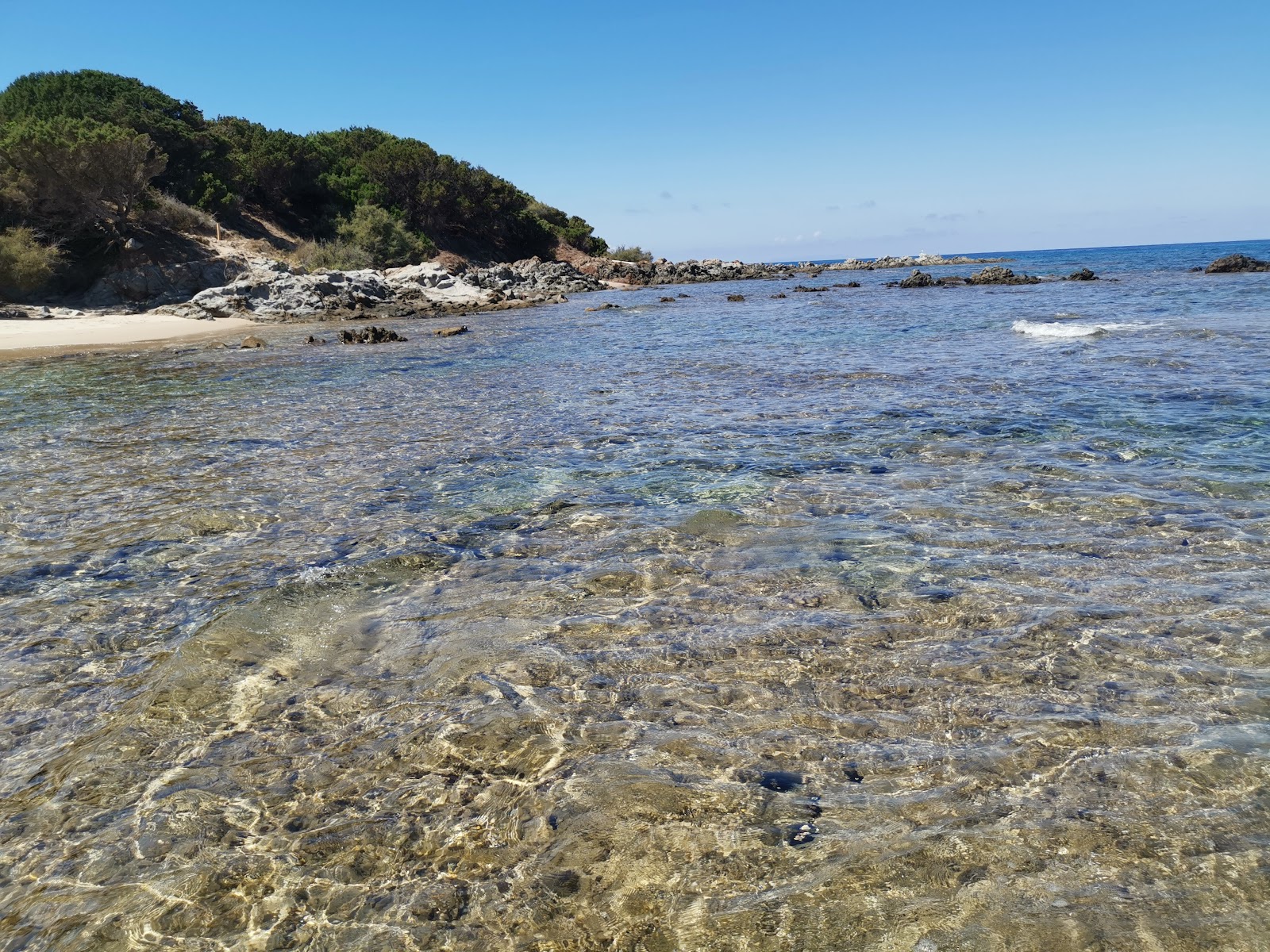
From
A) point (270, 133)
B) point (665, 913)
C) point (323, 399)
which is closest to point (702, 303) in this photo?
point (323, 399)

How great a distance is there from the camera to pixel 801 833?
3223 mm

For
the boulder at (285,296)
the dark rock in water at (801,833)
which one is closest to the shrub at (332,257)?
the boulder at (285,296)

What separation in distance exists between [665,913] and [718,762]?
95 cm

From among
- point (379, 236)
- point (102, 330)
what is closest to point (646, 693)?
point (102, 330)

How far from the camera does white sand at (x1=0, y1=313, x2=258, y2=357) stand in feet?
82.1

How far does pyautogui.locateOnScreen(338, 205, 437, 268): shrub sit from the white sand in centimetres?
2043

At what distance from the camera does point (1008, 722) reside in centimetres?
394

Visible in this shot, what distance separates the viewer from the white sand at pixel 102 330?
985 inches

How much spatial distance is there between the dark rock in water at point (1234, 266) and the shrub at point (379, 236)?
5273cm

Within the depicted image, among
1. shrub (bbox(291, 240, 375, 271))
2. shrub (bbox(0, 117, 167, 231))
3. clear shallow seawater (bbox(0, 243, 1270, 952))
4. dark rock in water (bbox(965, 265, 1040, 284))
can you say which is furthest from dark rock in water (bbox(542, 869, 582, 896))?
dark rock in water (bbox(965, 265, 1040, 284))

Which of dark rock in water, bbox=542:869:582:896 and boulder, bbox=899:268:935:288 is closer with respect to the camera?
dark rock in water, bbox=542:869:582:896

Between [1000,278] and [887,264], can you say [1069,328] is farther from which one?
[887,264]

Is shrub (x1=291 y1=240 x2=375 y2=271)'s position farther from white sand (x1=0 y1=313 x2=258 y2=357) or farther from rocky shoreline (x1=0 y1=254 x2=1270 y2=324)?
white sand (x1=0 y1=313 x2=258 y2=357)

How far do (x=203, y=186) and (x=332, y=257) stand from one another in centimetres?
823
